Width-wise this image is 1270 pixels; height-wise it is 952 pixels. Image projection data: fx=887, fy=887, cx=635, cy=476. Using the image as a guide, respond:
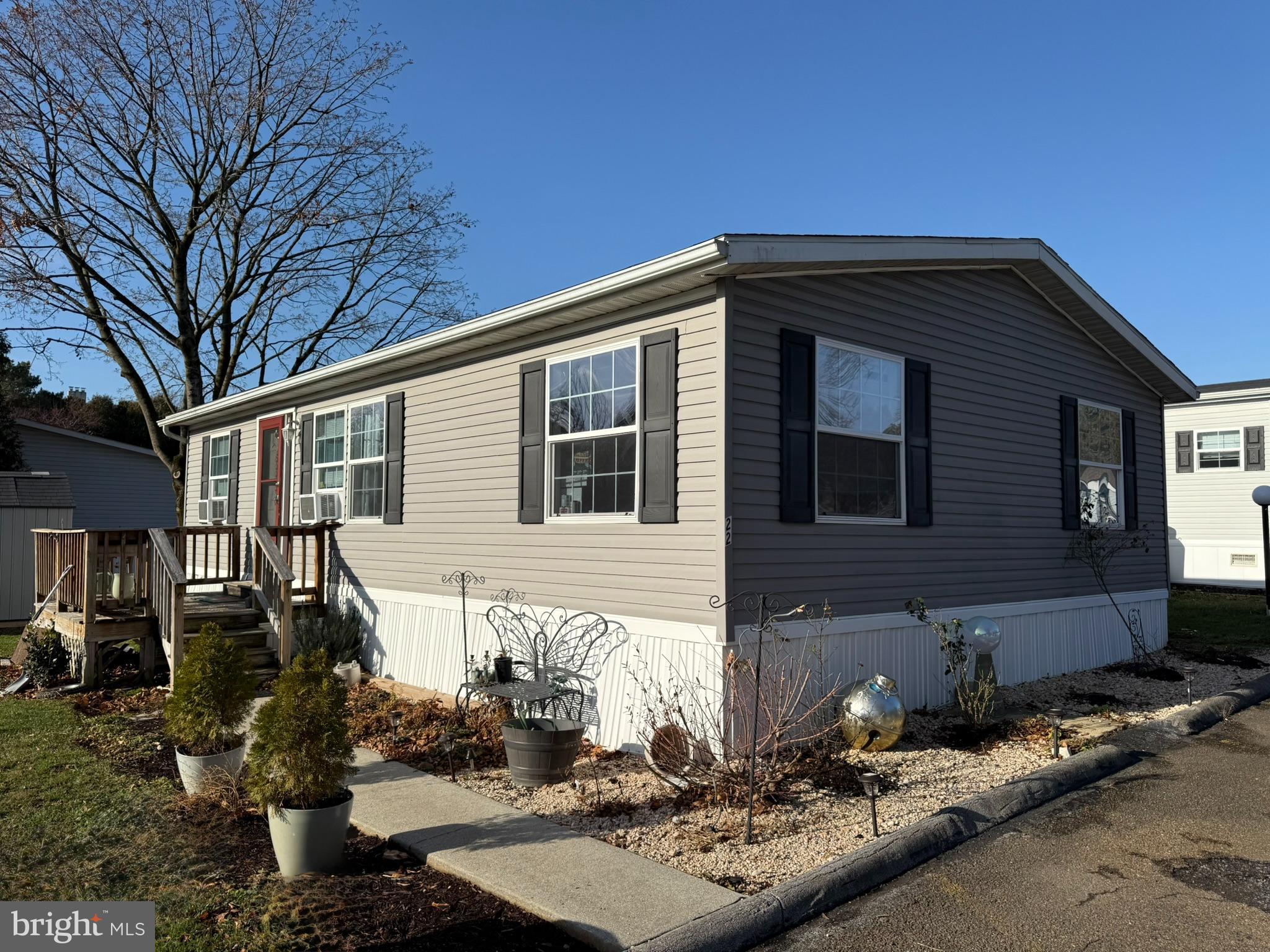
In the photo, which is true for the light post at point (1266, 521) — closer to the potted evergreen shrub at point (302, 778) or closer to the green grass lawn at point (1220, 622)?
the green grass lawn at point (1220, 622)

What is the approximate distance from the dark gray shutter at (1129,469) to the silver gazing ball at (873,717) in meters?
5.72

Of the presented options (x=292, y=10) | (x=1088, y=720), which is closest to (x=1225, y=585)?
(x=1088, y=720)

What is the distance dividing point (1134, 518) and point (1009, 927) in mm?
8165

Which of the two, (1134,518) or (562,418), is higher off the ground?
(562,418)

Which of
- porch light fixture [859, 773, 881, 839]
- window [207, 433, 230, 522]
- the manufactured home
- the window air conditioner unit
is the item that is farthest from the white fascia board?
porch light fixture [859, 773, 881, 839]

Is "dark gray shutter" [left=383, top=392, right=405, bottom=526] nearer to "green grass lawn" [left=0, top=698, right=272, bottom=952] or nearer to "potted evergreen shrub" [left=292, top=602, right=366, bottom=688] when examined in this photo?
"potted evergreen shrub" [left=292, top=602, right=366, bottom=688]

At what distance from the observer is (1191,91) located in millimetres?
10977

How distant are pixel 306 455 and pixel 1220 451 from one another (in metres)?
19.6

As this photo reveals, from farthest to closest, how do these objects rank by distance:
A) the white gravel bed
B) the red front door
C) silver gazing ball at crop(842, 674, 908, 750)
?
the red front door
silver gazing ball at crop(842, 674, 908, 750)
the white gravel bed

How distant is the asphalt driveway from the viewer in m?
3.60

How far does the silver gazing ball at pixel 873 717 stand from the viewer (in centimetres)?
614

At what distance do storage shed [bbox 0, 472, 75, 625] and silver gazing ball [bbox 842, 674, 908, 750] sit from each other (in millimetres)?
14950

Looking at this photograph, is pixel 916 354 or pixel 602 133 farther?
pixel 602 133

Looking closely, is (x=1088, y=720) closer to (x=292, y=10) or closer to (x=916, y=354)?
(x=916, y=354)
